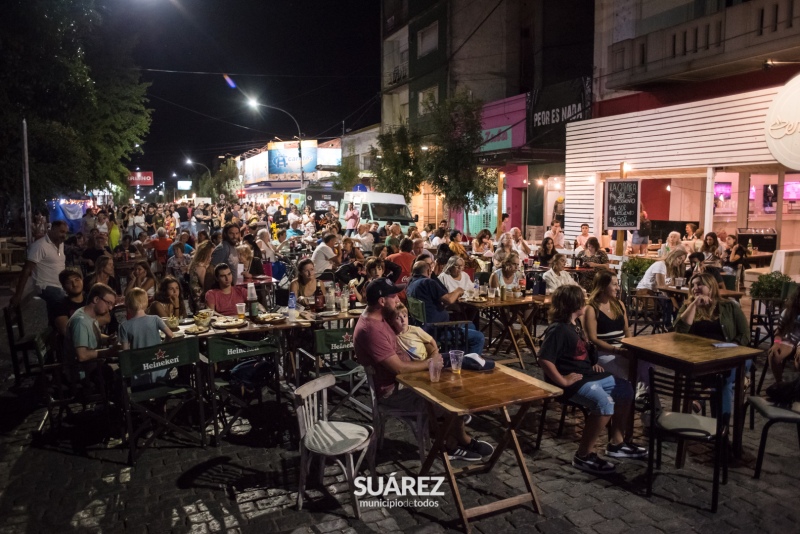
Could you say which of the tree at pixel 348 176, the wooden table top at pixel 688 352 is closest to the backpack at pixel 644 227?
the wooden table top at pixel 688 352

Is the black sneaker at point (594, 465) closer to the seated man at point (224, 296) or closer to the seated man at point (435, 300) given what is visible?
the seated man at point (435, 300)

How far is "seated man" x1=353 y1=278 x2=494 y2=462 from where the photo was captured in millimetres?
4727

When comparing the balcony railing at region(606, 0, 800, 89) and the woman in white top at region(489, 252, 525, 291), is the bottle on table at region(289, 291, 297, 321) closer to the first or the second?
the woman in white top at region(489, 252, 525, 291)

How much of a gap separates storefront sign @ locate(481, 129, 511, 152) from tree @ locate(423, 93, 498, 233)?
0.75 m

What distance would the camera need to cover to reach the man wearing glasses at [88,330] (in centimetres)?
550

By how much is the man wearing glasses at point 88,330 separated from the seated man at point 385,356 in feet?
8.31

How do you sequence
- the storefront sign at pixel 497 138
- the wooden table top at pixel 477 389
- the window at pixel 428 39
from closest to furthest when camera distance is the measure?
the wooden table top at pixel 477 389, the storefront sign at pixel 497 138, the window at pixel 428 39

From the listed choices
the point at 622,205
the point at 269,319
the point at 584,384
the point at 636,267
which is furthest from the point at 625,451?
the point at 622,205

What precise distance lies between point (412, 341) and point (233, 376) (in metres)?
1.93

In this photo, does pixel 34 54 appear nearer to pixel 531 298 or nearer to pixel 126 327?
pixel 126 327

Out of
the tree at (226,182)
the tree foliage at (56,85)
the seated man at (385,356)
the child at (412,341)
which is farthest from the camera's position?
the tree at (226,182)

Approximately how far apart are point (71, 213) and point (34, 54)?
12.4 metres

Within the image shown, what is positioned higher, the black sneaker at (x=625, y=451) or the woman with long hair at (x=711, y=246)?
the woman with long hair at (x=711, y=246)

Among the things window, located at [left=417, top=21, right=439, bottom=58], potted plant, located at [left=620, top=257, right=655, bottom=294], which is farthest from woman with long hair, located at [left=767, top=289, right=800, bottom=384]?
window, located at [left=417, top=21, right=439, bottom=58]
